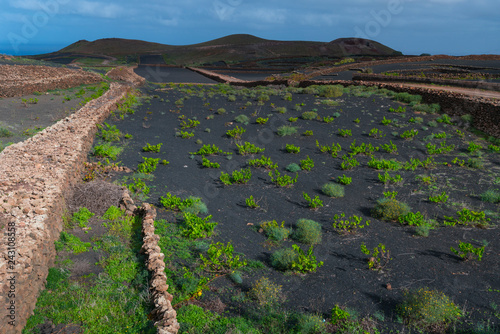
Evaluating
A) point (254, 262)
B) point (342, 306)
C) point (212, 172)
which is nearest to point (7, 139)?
point (212, 172)

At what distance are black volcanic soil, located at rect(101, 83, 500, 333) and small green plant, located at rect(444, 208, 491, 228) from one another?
0.65ft

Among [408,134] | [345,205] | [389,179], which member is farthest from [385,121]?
[345,205]

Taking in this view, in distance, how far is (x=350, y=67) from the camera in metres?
43.3

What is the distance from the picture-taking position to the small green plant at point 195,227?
7203 millimetres

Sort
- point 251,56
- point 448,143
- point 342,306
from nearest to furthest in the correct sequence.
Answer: point 342,306, point 448,143, point 251,56

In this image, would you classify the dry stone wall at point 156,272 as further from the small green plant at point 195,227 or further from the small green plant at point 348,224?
the small green plant at point 348,224

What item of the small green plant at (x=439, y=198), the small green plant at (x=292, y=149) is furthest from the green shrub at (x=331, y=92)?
the small green plant at (x=439, y=198)

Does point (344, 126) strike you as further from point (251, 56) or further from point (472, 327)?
point (251, 56)

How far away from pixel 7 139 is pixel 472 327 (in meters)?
15.3

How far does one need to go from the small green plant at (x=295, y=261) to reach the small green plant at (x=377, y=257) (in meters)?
0.99

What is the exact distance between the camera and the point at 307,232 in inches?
285

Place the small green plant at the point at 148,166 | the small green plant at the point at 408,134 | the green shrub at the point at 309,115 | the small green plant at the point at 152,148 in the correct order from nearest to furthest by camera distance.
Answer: the small green plant at the point at 148,166
the small green plant at the point at 152,148
the small green plant at the point at 408,134
the green shrub at the point at 309,115

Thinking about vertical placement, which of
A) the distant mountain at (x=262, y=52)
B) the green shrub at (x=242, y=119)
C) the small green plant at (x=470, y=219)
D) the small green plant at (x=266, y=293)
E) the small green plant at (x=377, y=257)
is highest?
the distant mountain at (x=262, y=52)

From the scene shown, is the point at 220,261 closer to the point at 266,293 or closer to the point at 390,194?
the point at 266,293
